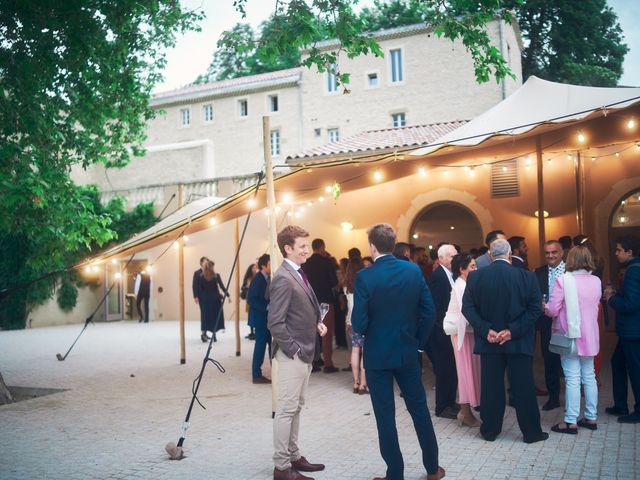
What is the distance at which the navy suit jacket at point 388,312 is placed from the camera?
387cm

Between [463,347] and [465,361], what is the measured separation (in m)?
0.13

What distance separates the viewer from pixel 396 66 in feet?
89.7

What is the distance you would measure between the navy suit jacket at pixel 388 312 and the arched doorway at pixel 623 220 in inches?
318

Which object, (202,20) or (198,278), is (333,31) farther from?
(198,278)

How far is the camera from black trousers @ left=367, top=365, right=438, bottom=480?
3.83 meters

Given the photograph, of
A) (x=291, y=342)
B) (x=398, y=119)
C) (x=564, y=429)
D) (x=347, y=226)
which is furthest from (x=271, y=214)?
(x=398, y=119)

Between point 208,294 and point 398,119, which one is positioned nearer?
point 208,294

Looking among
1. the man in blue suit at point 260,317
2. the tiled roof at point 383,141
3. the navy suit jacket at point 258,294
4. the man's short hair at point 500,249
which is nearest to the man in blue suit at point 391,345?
the man's short hair at point 500,249

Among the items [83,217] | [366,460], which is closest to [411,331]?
[366,460]

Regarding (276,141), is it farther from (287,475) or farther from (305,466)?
(287,475)

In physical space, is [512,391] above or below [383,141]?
below

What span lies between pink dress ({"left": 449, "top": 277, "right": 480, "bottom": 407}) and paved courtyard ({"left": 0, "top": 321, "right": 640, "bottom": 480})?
0.31 m

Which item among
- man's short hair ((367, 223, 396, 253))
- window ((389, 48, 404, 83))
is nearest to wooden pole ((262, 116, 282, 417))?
man's short hair ((367, 223, 396, 253))

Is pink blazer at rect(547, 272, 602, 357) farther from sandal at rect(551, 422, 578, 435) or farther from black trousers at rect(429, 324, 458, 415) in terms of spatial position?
black trousers at rect(429, 324, 458, 415)
